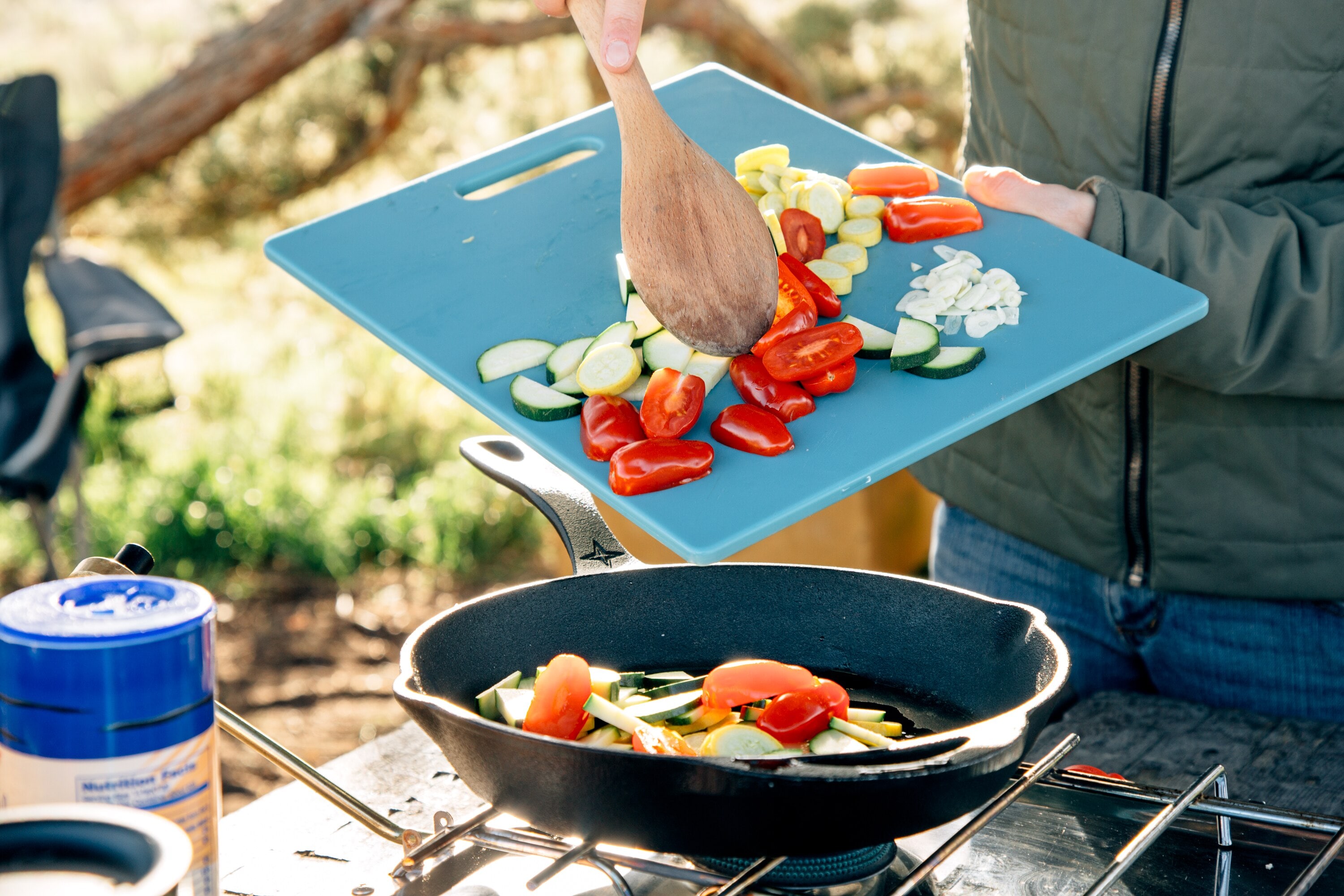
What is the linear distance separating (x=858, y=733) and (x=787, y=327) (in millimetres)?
439

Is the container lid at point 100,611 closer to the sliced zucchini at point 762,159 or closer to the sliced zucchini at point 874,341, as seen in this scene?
the sliced zucchini at point 874,341

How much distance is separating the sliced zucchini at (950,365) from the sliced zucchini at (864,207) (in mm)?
286

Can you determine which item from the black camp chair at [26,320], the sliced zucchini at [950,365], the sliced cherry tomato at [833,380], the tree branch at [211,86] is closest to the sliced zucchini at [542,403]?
the sliced cherry tomato at [833,380]

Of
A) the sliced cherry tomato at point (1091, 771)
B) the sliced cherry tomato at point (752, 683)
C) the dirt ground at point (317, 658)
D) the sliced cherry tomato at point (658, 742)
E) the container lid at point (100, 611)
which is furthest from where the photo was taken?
the dirt ground at point (317, 658)

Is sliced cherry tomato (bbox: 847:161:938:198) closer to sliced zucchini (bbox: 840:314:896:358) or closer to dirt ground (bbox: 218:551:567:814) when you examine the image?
sliced zucchini (bbox: 840:314:896:358)

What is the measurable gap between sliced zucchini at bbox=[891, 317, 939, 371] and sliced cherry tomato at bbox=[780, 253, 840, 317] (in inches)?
4.0

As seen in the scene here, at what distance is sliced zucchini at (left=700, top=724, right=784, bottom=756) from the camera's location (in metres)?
0.96

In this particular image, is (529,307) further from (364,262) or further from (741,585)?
(741,585)

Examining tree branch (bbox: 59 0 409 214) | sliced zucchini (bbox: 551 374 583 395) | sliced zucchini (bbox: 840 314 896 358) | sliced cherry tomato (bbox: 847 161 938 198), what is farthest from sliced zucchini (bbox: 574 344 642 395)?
tree branch (bbox: 59 0 409 214)

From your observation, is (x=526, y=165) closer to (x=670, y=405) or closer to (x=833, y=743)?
(x=670, y=405)

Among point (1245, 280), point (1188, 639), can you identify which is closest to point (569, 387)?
point (1245, 280)

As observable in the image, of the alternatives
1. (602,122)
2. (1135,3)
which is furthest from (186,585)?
(1135,3)

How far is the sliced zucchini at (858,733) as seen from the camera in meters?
0.99

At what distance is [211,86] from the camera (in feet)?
13.3
